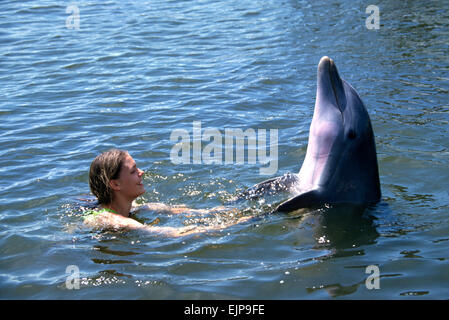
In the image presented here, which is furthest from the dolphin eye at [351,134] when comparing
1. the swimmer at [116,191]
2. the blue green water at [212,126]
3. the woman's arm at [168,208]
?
the woman's arm at [168,208]

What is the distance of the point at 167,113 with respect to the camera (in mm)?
9281

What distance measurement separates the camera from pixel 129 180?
18.7ft

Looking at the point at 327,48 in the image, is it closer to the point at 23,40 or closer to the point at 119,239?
the point at 23,40

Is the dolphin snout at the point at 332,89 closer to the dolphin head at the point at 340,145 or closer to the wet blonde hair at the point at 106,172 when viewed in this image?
the dolphin head at the point at 340,145

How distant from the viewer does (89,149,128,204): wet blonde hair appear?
222 inches

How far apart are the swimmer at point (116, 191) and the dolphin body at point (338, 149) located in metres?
0.94

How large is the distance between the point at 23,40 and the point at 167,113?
18.8ft

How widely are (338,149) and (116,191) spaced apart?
216cm

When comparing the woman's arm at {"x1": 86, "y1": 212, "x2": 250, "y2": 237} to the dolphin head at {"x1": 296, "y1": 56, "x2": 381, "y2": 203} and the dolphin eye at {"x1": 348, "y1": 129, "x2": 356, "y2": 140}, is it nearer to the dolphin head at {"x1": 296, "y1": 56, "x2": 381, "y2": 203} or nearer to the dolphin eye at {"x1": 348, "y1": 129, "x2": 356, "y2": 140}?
the dolphin head at {"x1": 296, "y1": 56, "x2": 381, "y2": 203}

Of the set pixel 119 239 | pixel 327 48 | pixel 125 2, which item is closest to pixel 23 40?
pixel 125 2

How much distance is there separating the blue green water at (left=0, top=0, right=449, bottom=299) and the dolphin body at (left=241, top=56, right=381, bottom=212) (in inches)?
9.0

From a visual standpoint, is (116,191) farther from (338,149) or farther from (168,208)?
Result: (338,149)

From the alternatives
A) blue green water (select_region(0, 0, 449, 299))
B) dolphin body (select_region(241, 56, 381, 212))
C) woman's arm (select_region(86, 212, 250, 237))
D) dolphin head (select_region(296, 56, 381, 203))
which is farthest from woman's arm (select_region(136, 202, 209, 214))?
dolphin head (select_region(296, 56, 381, 203))
